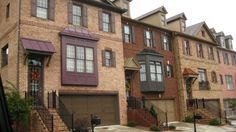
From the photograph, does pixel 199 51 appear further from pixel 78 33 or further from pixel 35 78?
pixel 35 78

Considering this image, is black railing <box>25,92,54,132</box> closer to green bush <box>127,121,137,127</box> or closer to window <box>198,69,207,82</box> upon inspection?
green bush <box>127,121,137,127</box>

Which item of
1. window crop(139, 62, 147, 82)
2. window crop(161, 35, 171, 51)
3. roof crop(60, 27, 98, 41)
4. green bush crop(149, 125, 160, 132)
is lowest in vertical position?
green bush crop(149, 125, 160, 132)

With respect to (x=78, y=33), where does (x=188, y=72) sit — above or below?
below

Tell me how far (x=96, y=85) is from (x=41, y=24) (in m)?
5.73

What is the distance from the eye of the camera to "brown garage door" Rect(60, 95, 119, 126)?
1881 cm

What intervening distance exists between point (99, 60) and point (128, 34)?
18.2 feet

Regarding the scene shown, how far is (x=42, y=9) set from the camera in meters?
18.6

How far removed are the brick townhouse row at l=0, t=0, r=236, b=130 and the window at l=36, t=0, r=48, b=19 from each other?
0.07m

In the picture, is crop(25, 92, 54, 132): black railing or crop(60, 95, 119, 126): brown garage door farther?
crop(60, 95, 119, 126): brown garage door

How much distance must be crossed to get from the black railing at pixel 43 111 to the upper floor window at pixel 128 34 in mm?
10515

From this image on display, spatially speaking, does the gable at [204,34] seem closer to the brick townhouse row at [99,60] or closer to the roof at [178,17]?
the brick townhouse row at [99,60]

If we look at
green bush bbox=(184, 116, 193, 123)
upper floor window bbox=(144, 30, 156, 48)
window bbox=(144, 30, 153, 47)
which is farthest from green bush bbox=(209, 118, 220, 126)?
window bbox=(144, 30, 153, 47)

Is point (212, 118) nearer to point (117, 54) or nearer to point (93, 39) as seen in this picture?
point (117, 54)

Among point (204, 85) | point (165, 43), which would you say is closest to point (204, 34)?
point (204, 85)
